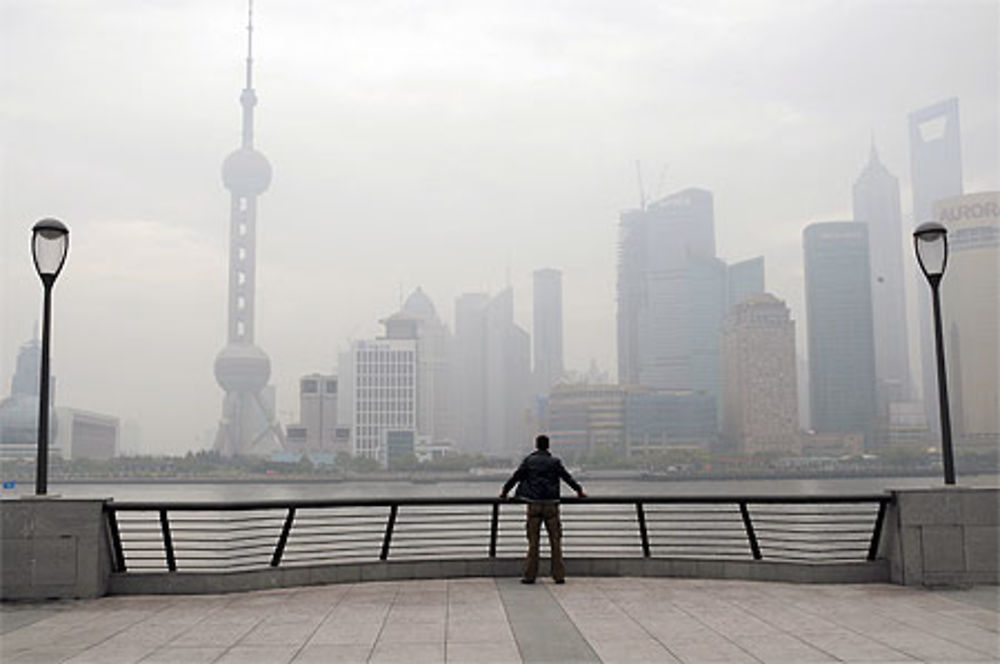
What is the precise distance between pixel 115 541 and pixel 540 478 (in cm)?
556

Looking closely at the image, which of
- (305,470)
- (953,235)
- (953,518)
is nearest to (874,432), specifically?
(953,235)

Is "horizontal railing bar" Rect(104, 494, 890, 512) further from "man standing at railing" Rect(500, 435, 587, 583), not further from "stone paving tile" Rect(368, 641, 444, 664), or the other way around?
"stone paving tile" Rect(368, 641, 444, 664)

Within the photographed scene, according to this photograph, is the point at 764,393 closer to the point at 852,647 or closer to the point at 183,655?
the point at 852,647

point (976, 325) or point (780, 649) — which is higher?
point (976, 325)

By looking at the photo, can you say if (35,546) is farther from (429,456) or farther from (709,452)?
(429,456)

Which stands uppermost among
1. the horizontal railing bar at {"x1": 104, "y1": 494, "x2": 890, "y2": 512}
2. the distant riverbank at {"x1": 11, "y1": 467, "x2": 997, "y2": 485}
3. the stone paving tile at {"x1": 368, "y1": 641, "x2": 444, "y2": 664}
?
the horizontal railing bar at {"x1": 104, "y1": 494, "x2": 890, "y2": 512}

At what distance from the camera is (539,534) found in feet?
40.3

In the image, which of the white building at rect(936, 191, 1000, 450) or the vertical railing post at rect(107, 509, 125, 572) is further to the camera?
the white building at rect(936, 191, 1000, 450)

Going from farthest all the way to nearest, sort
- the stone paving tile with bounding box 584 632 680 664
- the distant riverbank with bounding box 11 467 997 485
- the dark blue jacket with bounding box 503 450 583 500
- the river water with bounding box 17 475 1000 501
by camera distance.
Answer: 1. the distant riverbank with bounding box 11 467 997 485
2. the river water with bounding box 17 475 1000 501
3. the dark blue jacket with bounding box 503 450 583 500
4. the stone paving tile with bounding box 584 632 680 664

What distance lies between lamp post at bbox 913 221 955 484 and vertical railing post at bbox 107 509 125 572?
1115 centimetres

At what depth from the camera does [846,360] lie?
200 metres

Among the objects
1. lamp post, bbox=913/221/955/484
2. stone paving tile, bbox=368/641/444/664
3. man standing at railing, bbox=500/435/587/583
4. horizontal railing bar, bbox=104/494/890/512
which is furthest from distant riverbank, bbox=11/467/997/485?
stone paving tile, bbox=368/641/444/664

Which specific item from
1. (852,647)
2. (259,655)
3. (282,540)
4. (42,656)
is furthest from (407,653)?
(282,540)

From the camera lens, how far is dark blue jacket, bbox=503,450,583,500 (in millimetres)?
12492
